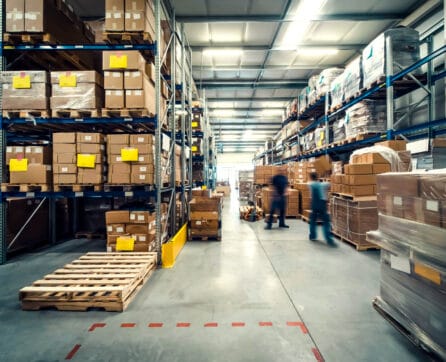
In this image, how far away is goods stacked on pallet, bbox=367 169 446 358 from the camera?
1.89 m

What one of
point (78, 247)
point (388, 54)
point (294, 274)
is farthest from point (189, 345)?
point (388, 54)

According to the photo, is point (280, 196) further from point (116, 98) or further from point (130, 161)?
point (116, 98)

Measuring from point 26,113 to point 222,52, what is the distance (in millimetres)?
6799

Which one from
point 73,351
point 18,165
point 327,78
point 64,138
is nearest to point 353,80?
point 327,78

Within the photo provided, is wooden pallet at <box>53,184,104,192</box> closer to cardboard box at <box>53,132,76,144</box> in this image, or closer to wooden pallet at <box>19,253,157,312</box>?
cardboard box at <box>53,132,76,144</box>

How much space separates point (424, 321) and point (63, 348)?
3065mm

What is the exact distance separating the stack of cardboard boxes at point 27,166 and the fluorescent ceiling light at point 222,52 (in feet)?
22.0

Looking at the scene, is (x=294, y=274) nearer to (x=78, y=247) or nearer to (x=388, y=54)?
(x=78, y=247)

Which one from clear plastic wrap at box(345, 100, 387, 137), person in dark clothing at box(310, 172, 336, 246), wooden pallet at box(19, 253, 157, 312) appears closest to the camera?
wooden pallet at box(19, 253, 157, 312)

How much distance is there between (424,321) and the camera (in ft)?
6.55

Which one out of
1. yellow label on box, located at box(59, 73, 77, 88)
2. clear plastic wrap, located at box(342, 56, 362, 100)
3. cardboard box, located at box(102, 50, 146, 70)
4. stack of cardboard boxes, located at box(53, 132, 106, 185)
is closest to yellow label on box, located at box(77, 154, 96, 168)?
stack of cardboard boxes, located at box(53, 132, 106, 185)

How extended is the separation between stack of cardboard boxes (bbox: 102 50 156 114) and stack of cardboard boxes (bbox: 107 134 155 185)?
22.0 inches

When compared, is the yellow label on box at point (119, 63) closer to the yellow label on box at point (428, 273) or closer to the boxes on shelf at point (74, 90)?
the boxes on shelf at point (74, 90)

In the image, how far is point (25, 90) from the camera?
433 cm
